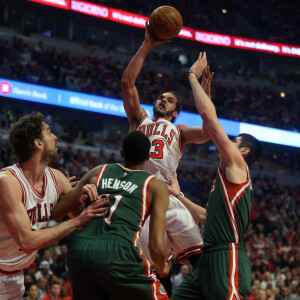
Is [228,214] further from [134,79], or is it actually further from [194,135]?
[134,79]

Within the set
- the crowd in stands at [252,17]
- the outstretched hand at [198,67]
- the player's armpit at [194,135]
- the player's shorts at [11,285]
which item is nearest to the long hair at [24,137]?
the player's shorts at [11,285]

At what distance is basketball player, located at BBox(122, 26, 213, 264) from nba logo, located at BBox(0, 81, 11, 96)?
1330 cm

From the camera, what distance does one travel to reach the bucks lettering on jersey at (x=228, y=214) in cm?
381

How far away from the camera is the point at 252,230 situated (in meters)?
15.8

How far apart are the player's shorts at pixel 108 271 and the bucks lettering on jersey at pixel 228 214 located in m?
0.86

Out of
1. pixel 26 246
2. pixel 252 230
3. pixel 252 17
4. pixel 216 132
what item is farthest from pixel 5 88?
pixel 252 17

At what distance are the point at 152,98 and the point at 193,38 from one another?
5227mm

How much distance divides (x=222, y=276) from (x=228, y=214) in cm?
49

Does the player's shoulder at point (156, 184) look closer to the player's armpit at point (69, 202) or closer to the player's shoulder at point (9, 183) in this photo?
the player's armpit at point (69, 202)

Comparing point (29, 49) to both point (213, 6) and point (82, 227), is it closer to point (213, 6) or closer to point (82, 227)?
point (213, 6)

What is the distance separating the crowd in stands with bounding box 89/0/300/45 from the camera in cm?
2800

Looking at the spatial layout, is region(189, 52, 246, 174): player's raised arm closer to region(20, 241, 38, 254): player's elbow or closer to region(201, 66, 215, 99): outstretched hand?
region(201, 66, 215, 99): outstretched hand

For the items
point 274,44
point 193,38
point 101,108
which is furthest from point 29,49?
point 274,44

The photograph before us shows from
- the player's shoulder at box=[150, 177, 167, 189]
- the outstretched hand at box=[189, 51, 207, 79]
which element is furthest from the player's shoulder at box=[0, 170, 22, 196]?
the outstretched hand at box=[189, 51, 207, 79]
